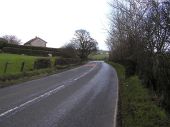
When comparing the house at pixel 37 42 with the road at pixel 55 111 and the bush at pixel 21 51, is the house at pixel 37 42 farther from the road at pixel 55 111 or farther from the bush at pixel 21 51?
the road at pixel 55 111

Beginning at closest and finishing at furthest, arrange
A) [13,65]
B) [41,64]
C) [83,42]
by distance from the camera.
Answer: [13,65] < [41,64] < [83,42]

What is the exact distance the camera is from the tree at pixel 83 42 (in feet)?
444

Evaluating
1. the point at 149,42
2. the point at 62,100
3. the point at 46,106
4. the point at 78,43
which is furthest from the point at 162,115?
the point at 78,43

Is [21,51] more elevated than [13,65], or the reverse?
[21,51]

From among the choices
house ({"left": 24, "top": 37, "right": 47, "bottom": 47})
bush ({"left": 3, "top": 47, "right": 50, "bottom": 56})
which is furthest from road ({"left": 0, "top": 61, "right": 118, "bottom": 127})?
house ({"left": 24, "top": 37, "right": 47, "bottom": 47})

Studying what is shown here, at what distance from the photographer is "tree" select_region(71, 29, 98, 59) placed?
13534 cm

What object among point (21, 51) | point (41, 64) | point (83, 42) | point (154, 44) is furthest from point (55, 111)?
point (83, 42)

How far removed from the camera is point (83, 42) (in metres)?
139

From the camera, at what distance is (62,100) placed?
17.6 m

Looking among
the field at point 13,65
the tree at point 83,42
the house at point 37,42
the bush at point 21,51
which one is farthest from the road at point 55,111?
the house at point 37,42

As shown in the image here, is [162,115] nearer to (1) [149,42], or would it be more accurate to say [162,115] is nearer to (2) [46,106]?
(2) [46,106]

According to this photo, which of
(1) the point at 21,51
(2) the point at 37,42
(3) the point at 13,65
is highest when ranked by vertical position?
(2) the point at 37,42

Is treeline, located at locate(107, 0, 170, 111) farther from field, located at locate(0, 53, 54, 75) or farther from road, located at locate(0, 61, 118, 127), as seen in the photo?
field, located at locate(0, 53, 54, 75)

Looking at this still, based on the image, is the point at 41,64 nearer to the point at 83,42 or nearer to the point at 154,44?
the point at 154,44
